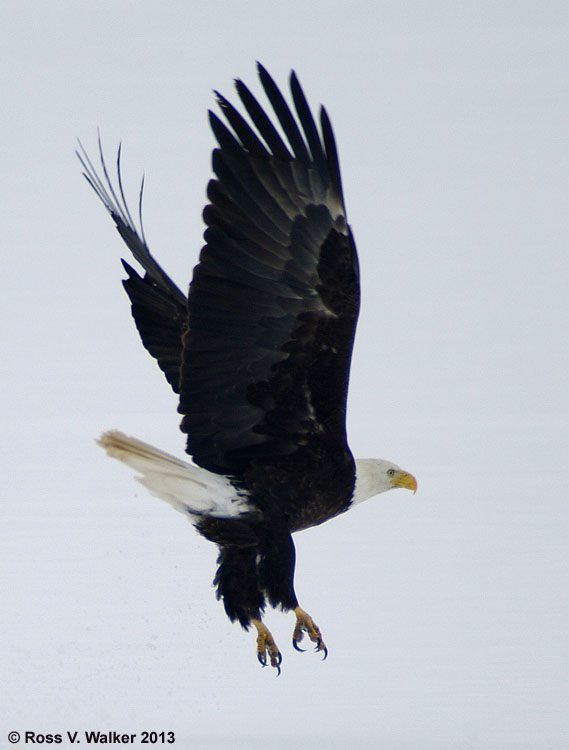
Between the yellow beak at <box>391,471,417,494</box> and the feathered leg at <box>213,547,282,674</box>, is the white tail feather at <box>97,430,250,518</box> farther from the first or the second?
the yellow beak at <box>391,471,417,494</box>

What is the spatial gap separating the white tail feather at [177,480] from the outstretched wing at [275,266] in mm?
517

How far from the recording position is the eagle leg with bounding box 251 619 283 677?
17.5 feet

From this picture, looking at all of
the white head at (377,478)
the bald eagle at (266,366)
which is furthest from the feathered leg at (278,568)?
the white head at (377,478)

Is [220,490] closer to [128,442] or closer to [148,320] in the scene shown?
[128,442]

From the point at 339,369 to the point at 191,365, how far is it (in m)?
0.63

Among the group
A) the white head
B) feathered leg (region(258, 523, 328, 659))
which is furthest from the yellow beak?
feathered leg (region(258, 523, 328, 659))

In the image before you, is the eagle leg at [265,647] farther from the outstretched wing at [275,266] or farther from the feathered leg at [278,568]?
the outstretched wing at [275,266]

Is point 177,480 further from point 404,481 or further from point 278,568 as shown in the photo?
point 404,481

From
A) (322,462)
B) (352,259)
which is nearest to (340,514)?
(322,462)

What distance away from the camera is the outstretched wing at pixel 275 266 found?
4930mm

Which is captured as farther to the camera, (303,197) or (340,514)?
(340,514)

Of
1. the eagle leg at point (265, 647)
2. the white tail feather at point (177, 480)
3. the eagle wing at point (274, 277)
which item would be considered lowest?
the eagle leg at point (265, 647)

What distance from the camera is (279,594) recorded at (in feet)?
17.4

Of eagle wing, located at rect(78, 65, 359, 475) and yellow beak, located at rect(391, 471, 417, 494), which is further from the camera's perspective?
yellow beak, located at rect(391, 471, 417, 494)
